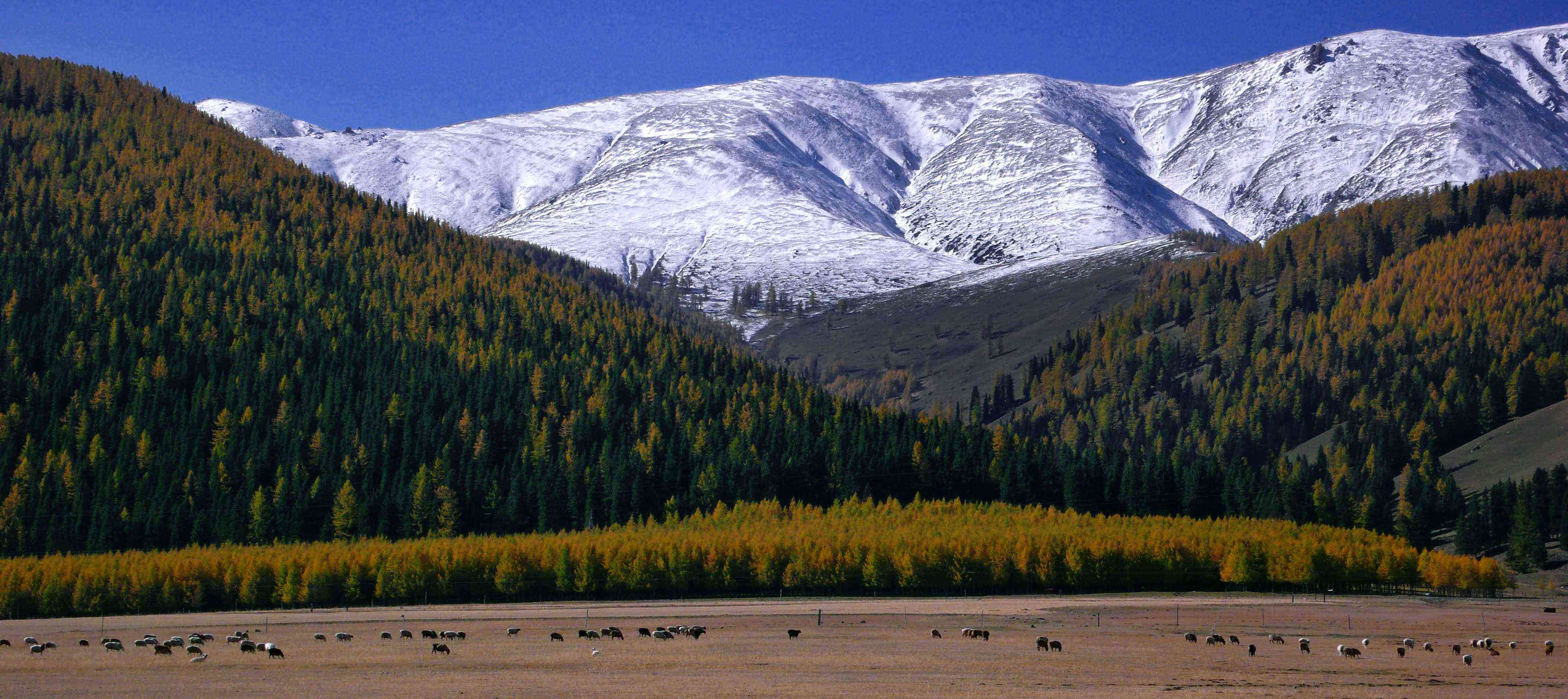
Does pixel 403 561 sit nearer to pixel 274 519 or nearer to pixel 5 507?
pixel 274 519

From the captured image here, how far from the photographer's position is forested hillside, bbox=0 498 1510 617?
147m

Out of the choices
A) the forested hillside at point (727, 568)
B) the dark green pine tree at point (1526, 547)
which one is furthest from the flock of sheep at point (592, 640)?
the dark green pine tree at point (1526, 547)

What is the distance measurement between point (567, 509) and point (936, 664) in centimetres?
12219

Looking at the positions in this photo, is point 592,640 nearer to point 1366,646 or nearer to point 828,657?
point 828,657

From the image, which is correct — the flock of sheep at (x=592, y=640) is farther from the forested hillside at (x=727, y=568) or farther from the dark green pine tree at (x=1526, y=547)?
the dark green pine tree at (x=1526, y=547)

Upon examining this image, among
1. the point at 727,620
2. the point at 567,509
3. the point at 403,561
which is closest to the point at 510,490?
the point at 567,509

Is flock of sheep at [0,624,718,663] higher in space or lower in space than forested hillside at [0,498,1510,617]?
lower

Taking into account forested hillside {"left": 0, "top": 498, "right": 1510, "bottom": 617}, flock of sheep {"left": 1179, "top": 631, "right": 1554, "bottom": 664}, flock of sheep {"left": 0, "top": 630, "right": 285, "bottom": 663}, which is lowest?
flock of sheep {"left": 0, "top": 630, "right": 285, "bottom": 663}

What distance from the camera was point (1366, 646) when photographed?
311 ft

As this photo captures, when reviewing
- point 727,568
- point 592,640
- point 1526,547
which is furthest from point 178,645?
point 1526,547

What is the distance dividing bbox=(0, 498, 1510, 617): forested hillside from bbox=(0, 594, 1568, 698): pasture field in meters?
12.0

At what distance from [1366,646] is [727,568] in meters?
75.9

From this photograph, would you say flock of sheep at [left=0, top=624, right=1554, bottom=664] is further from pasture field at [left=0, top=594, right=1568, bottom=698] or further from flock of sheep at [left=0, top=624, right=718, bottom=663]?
pasture field at [left=0, top=594, right=1568, bottom=698]

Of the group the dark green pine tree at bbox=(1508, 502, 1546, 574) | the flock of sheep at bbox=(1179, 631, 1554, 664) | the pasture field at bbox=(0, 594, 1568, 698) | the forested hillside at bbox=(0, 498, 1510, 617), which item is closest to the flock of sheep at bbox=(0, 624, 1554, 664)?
the flock of sheep at bbox=(1179, 631, 1554, 664)
